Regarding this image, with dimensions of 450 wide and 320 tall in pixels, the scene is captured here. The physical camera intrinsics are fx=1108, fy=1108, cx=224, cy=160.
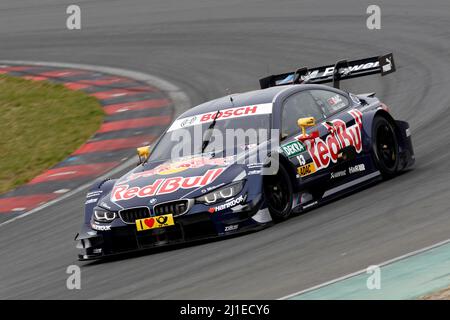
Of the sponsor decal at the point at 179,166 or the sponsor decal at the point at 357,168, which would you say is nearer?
the sponsor decal at the point at 179,166

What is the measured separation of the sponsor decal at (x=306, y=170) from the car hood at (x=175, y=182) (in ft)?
2.29

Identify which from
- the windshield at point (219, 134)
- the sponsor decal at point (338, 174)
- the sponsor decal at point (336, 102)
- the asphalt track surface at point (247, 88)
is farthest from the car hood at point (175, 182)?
the sponsor decal at point (336, 102)

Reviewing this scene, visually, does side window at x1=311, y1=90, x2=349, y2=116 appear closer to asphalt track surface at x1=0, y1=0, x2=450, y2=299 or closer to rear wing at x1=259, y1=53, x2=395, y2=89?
rear wing at x1=259, y1=53, x2=395, y2=89

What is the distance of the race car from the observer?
32.0 feet

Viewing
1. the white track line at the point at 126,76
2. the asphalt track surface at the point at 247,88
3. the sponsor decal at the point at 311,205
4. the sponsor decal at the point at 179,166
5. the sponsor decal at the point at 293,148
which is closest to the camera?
the asphalt track surface at the point at 247,88

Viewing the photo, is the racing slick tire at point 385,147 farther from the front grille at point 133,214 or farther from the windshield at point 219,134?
the front grille at point 133,214

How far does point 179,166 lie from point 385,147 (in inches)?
102

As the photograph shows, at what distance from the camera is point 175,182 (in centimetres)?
994

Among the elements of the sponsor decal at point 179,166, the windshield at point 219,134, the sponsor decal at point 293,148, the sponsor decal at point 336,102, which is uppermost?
the sponsor decal at point 336,102

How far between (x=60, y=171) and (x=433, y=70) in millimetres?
6234

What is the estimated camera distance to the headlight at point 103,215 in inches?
393

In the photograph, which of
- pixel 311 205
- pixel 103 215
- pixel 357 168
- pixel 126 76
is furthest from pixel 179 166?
pixel 126 76

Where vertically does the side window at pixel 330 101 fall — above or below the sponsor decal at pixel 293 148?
above

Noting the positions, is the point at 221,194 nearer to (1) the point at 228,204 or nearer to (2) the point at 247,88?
(1) the point at 228,204
